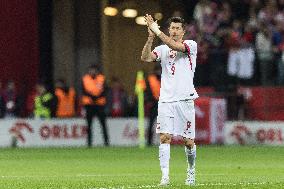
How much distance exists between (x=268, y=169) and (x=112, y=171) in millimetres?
2896

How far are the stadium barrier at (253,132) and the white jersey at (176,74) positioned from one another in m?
15.4

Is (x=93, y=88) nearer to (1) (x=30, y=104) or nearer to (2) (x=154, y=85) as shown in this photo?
(2) (x=154, y=85)

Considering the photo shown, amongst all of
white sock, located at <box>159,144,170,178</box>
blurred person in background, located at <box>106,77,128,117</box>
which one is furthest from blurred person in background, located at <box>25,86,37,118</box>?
white sock, located at <box>159,144,170,178</box>

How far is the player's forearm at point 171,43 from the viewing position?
16406 mm

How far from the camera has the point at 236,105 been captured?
33000mm

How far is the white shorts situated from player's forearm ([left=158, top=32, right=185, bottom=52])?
87cm

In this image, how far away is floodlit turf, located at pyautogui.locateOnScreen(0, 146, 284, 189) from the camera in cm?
1781

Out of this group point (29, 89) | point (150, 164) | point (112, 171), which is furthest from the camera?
point (29, 89)

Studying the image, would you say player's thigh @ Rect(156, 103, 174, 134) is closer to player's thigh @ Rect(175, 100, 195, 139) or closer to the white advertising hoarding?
player's thigh @ Rect(175, 100, 195, 139)

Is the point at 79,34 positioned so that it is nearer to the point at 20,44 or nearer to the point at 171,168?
the point at 20,44

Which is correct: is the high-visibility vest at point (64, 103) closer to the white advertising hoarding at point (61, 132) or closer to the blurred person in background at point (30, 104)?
the blurred person in background at point (30, 104)

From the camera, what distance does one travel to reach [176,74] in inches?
678

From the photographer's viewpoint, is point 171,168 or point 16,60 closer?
point 171,168

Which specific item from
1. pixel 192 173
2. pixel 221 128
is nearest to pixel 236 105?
pixel 221 128
